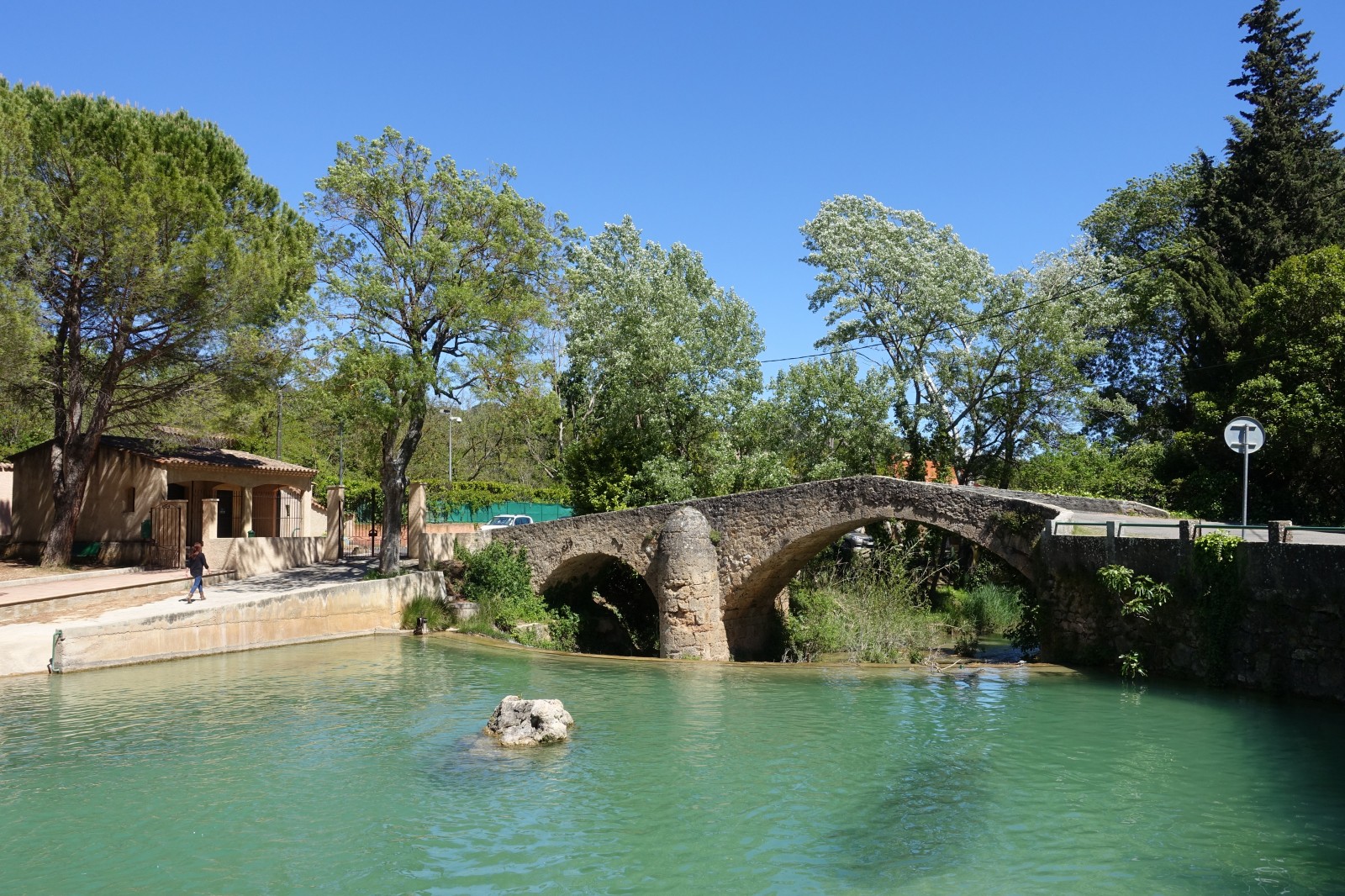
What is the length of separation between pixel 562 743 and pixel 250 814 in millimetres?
3918

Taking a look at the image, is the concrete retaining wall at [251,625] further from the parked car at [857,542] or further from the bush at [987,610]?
A: the bush at [987,610]

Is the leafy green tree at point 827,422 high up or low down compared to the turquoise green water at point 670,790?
up

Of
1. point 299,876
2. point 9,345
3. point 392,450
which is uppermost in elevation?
point 9,345

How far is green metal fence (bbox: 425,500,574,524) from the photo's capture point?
3409 centimetres

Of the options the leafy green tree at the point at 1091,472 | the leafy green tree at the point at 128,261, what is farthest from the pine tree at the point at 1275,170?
the leafy green tree at the point at 128,261

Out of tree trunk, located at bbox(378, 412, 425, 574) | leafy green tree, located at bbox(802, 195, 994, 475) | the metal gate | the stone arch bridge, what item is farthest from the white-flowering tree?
the metal gate

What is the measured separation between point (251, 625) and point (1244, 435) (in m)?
18.0

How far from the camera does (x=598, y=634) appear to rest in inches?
961

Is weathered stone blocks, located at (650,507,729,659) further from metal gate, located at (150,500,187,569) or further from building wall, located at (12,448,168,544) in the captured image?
building wall, located at (12,448,168,544)

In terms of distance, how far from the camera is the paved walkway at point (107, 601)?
53.4ft

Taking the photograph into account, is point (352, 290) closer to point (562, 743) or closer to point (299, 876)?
point (562, 743)

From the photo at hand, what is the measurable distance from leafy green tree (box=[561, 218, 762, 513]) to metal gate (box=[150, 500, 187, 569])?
32.1 feet

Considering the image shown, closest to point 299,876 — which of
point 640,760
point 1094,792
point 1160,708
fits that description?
point 640,760

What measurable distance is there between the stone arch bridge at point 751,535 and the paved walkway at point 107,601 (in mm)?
6266
